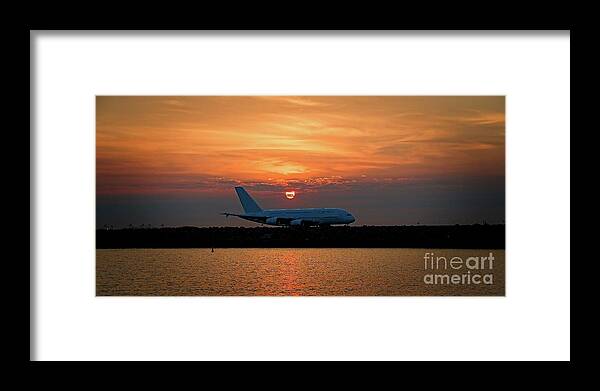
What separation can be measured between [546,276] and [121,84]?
4544mm

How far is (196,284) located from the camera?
978 cm

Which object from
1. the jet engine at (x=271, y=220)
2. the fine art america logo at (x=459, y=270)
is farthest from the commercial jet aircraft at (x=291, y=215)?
the fine art america logo at (x=459, y=270)

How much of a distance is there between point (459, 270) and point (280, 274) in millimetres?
2291

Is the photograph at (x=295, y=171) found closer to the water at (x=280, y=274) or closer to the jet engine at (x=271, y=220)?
the water at (x=280, y=274)

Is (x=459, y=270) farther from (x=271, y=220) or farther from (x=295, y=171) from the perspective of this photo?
(x=271, y=220)

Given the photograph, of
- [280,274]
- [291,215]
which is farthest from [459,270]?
[291,215]

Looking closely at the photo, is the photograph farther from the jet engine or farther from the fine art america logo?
the jet engine

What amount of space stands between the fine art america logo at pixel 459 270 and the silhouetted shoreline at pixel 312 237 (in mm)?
169

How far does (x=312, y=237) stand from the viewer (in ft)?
49.9

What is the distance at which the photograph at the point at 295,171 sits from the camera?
889cm

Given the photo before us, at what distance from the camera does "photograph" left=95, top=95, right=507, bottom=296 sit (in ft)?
29.2

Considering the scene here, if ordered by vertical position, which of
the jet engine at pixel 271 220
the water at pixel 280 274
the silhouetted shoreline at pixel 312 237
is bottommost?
the water at pixel 280 274
